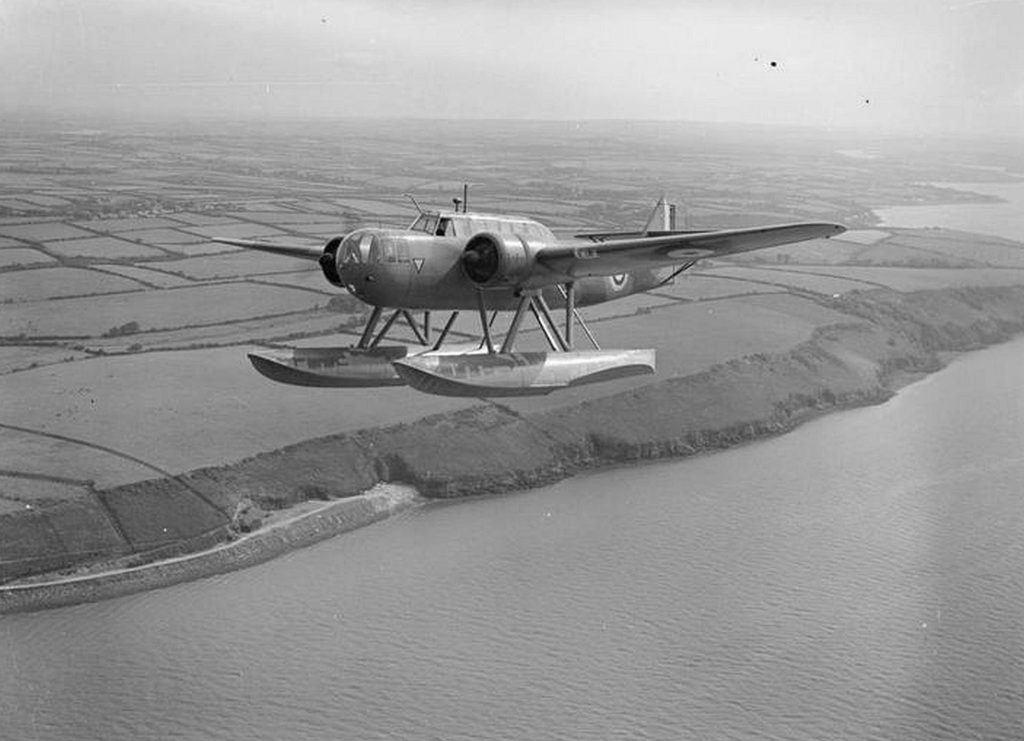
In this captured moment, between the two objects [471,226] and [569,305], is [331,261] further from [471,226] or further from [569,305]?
[569,305]

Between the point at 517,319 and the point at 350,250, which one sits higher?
the point at 350,250

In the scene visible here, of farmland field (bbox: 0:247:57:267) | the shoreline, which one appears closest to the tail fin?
the shoreline

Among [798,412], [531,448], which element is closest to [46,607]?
[531,448]

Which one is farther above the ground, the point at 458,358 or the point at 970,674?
the point at 458,358

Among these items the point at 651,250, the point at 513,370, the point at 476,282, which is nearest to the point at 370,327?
the point at 476,282

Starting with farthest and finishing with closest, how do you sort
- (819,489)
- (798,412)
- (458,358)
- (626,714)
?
(798,412) < (819,489) < (626,714) < (458,358)

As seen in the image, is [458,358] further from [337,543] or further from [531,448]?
[531,448]

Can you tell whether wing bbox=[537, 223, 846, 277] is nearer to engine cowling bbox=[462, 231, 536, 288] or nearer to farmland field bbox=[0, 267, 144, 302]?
engine cowling bbox=[462, 231, 536, 288]
